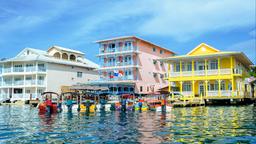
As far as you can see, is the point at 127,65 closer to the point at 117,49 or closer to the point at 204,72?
the point at 117,49

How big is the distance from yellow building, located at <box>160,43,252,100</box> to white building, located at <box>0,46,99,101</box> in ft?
76.9

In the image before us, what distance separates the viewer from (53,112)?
31953 millimetres

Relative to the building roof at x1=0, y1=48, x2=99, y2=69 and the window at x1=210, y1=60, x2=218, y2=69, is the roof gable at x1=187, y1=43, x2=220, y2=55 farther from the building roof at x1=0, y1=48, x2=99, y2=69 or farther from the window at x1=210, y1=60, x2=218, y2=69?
the building roof at x1=0, y1=48, x2=99, y2=69

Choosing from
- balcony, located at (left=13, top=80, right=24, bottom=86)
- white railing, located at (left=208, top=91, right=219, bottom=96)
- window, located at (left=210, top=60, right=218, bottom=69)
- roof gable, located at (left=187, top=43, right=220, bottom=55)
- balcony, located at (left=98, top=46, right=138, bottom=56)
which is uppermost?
balcony, located at (left=98, top=46, right=138, bottom=56)

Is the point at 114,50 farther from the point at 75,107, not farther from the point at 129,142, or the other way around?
the point at 129,142

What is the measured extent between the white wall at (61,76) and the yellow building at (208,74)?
23354 mm

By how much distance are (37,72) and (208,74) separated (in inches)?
1237

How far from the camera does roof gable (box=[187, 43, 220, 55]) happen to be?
44.1 metres

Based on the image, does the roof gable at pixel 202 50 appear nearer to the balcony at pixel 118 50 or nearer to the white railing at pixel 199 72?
the white railing at pixel 199 72

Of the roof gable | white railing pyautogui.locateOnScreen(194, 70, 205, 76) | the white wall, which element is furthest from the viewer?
the white wall

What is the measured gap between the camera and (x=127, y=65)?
5478 cm

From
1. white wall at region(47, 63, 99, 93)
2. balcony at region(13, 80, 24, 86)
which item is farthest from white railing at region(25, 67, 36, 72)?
white wall at region(47, 63, 99, 93)

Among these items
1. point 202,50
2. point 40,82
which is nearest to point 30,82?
point 40,82

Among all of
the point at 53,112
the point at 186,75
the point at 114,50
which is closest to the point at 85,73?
the point at 114,50
